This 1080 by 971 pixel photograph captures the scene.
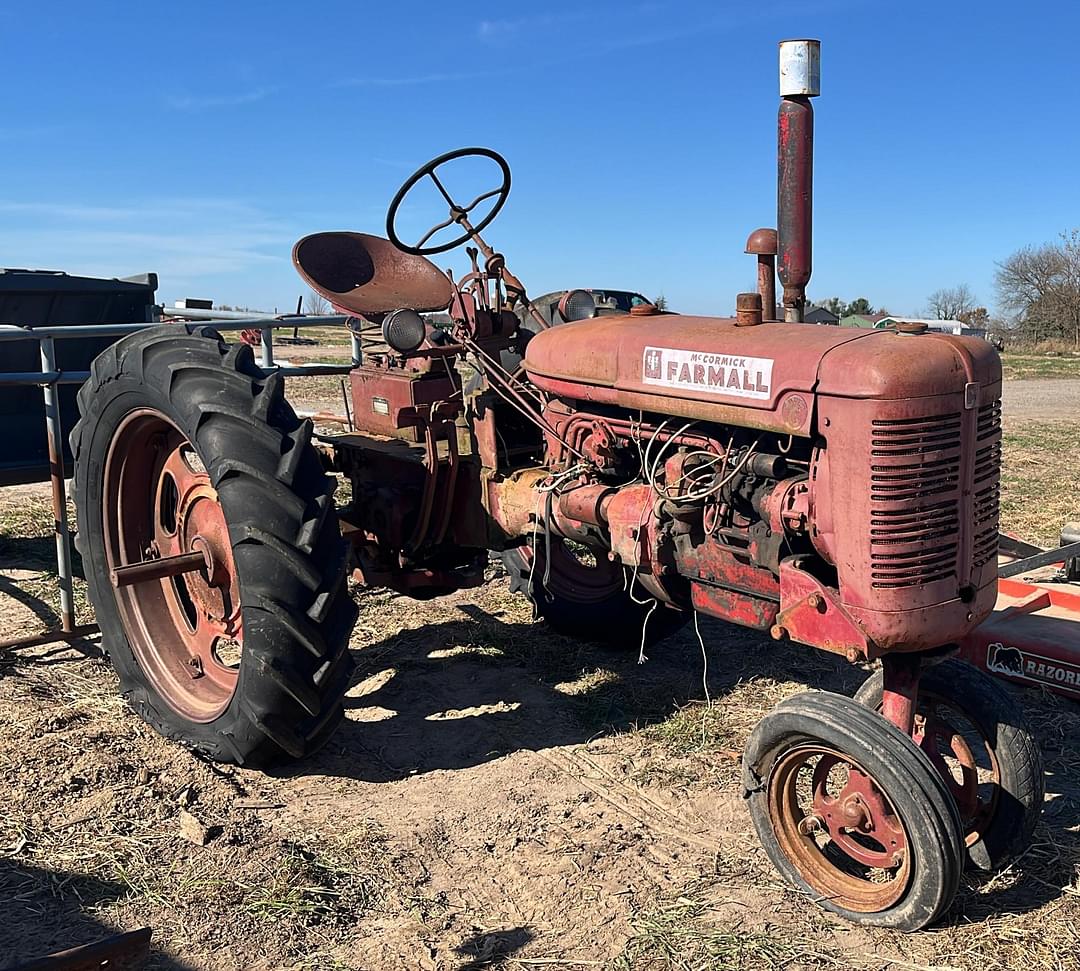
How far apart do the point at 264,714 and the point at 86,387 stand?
153cm

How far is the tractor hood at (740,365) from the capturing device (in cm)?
272

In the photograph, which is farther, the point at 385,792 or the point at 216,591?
the point at 216,591

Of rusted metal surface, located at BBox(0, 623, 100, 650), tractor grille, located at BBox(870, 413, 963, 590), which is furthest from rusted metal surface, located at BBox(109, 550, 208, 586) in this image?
tractor grille, located at BBox(870, 413, 963, 590)

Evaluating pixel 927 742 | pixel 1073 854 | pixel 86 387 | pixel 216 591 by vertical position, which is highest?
pixel 86 387

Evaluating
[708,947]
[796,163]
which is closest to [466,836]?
[708,947]

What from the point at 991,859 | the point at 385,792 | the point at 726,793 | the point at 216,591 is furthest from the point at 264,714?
the point at 991,859

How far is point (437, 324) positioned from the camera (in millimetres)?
4344

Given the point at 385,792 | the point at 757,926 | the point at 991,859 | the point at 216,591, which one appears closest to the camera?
the point at 757,926

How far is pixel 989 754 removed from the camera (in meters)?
3.06

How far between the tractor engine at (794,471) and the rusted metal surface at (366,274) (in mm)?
1256

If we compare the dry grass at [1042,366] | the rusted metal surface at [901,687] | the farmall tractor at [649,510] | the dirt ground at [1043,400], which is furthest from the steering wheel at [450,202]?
the dry grass at [1042,366]

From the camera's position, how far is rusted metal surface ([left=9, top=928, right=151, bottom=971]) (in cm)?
231

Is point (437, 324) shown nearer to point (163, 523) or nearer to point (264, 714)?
point (163, 523)

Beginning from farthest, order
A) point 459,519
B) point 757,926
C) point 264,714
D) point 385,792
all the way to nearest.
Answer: point 459,519 → point 385,792 → point 264,714 → point 757,926
